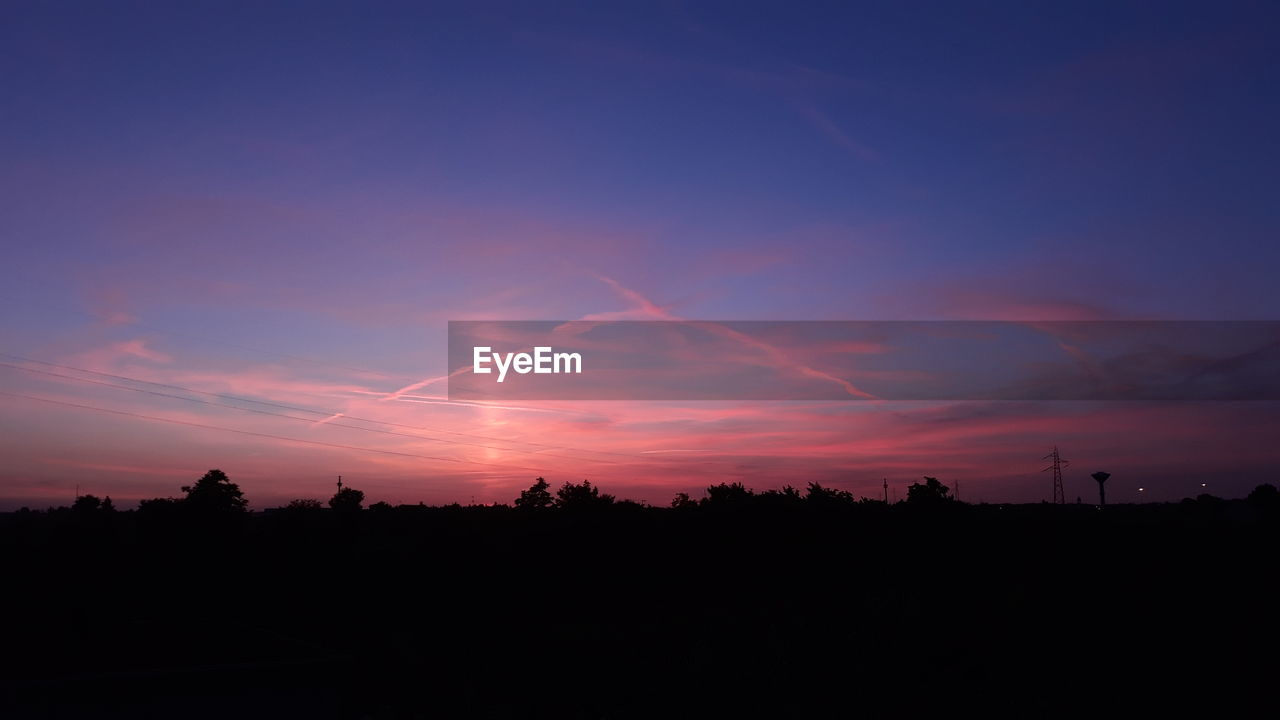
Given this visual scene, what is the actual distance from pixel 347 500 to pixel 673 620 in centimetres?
7867

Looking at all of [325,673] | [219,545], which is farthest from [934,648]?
[219,545]

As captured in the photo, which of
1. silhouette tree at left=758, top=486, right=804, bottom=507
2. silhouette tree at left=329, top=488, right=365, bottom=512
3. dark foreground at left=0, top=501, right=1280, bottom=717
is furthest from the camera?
silhouette tree at left=329, top=488, right=365, bottom=512

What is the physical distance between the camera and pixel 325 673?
389 inches

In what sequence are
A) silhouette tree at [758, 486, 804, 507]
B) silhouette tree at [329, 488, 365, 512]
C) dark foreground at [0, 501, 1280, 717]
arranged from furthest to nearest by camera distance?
silhouette tree at [329, 488, 365, 512]
silhouette tree at [758, 486, 804, 507]
dark foreground at [0, 501, 1280, 717]

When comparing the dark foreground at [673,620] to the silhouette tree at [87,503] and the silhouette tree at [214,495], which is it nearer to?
the silhouette tree at [214,495]

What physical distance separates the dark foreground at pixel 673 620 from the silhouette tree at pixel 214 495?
538 inches

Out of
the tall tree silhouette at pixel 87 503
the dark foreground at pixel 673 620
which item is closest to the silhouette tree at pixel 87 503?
the tall tree silhouette at pixel 87 503

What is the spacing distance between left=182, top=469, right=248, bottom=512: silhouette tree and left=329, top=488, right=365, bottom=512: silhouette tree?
16.1 m

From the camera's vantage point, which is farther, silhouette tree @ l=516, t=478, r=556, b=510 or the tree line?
silhouette tree @ l=516, t=478, r=556, b=510

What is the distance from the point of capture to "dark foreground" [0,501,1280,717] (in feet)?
37.0

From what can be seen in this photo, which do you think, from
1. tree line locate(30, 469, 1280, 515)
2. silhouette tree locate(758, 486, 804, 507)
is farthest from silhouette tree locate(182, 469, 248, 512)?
silhouette tree locate(758, 486, 804, 507)

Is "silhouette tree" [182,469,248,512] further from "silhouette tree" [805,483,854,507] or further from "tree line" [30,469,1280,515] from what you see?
"silhouette tree" [805,483,854,507]

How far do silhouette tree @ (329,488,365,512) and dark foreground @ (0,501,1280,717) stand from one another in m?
39.5

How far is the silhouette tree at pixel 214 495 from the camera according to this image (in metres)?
61.4
